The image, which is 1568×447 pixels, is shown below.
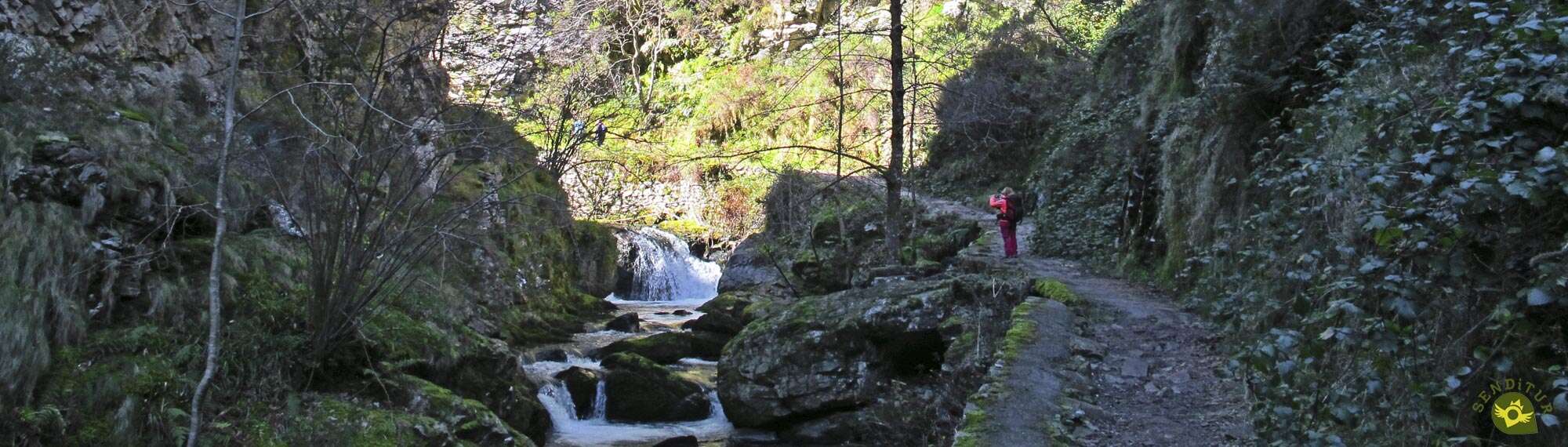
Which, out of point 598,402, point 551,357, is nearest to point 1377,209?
point 598,402

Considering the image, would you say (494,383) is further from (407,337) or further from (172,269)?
(172,269)

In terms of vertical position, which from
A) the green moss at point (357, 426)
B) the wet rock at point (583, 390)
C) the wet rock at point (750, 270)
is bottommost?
the wet rock at point (583, 390)

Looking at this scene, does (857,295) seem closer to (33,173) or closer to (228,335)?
(228,335)

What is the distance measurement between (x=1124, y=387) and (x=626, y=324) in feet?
37.2

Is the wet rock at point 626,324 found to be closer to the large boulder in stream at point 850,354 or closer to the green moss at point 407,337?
the large boulder in stream at point 850,354

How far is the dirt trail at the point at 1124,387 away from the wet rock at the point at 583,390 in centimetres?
561

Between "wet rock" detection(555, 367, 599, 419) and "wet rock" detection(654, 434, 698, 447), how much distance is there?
177 centimetres

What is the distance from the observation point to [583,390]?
1133 centimetres

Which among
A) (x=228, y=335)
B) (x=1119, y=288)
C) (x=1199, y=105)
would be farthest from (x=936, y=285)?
(x=228, y=335)

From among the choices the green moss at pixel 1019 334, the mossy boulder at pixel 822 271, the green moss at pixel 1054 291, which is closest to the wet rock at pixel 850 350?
the green moss at pixel 1054 291

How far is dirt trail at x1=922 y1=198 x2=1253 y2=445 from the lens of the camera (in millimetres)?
5172

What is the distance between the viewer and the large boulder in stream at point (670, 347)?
13664 mm

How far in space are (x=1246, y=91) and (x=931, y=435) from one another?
3.88 m

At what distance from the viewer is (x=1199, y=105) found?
868 centimetres
